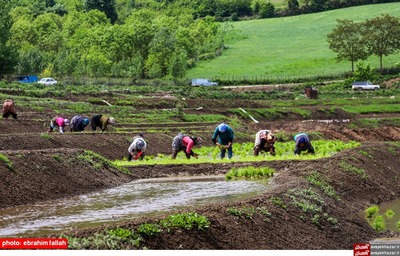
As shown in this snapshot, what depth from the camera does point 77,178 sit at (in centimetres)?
2878

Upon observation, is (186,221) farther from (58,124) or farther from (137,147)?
(58,124)

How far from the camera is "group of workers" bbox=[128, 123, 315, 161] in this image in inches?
1468

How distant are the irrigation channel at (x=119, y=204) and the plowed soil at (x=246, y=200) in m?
0.86

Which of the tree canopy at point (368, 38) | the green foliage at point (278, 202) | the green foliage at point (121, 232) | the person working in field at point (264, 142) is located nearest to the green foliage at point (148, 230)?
the green foliage at point (121, 232)

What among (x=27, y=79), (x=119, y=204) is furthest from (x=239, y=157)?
(x=27, y=79)

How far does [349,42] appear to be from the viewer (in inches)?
5458

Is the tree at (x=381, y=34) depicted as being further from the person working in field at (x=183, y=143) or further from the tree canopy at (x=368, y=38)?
the person working in field at (x=183, y=143)

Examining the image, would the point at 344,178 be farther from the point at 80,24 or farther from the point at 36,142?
the point at 80,24

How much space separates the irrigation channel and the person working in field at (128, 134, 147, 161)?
17.6 ft

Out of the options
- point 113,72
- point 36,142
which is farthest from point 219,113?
point 113,72

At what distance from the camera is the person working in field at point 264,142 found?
38.4 metres

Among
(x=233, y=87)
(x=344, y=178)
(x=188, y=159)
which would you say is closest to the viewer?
(x=344, y=178)

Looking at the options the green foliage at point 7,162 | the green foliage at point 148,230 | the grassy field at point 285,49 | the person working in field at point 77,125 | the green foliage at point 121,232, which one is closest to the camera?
the green foliage at point 121,232

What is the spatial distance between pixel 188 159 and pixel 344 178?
7347 millimetres
